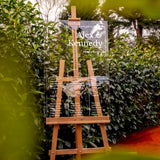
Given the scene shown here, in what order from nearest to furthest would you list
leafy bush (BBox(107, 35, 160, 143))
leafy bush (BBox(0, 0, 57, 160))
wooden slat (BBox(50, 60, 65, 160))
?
leafy bush (BBox(0, 0, 57, 160)) → wooden slat (BBox(50, 60, 65, 160)) → leafy bush (BBox(107, 35, 160, 143))

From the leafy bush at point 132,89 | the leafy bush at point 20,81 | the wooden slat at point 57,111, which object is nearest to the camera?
the leafy bush at point 20,81

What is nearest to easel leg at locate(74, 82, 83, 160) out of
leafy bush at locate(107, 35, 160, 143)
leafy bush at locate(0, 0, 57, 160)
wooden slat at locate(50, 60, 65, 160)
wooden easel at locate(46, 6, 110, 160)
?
wooden easel at locate(46, 6, 110, 160)

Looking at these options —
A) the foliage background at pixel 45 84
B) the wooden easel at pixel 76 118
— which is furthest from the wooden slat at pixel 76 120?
the foliage background at pixel 45 84

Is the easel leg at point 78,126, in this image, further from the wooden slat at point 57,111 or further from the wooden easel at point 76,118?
the wooden slat at point 57,111

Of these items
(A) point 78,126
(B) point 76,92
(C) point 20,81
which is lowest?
(A) point 78,126

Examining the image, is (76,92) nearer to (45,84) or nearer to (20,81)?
(45,84)

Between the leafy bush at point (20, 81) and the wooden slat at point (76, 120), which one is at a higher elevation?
the leafy bush at point (20, 81)

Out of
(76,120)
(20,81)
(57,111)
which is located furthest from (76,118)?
(20,81)

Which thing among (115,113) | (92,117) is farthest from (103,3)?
(115,113)

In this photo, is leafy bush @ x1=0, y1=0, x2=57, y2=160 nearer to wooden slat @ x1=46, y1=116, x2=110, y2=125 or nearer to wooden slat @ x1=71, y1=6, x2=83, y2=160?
wooden slat @ x1=46, y1=116, x2=110, y2=125

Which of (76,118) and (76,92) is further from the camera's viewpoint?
(76,92)

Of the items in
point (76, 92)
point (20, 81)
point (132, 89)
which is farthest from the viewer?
point (132, 89)

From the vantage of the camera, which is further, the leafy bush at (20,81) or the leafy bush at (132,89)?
the leafy bush at (132,89)

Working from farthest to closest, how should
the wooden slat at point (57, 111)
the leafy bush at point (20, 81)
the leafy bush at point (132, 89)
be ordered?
the leafy bush at point (132, 89) → the wooden slat at point (57, 111) → the leafy bush at point (20, 81)
